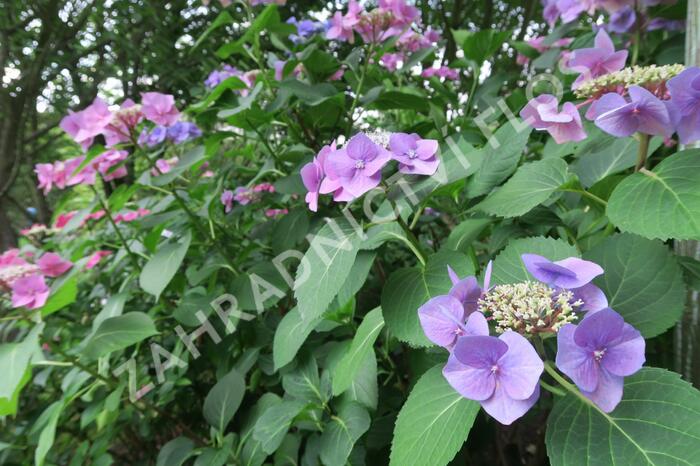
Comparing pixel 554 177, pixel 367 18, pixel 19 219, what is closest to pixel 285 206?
pixel 367 18

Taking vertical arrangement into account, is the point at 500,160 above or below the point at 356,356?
above

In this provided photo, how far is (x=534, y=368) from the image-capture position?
0.36 m

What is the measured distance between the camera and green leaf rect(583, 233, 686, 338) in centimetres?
47

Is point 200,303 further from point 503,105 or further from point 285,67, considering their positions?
point 503,105

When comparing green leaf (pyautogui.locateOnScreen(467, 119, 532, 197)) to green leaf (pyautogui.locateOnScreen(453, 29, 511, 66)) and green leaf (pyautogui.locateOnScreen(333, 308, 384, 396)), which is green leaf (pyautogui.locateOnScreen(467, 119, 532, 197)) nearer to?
green leaf (pyautogui.locateOnScreen(333, 308, 384, 396))

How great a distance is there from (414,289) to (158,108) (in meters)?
0.84

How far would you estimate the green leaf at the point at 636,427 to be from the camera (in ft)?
1.19

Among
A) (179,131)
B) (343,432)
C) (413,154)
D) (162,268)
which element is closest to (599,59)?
(413,154)

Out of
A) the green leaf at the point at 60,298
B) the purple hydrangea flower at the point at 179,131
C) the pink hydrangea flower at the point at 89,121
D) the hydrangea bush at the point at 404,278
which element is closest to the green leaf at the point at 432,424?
the hydrangea bush at the point at 404,278

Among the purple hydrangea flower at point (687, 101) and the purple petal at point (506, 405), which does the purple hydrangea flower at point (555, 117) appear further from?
the purple petal at point (506, 405)

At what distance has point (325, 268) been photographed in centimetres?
54

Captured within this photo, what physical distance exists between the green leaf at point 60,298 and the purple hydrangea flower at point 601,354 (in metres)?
0.93

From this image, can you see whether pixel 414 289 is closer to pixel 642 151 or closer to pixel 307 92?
pixel 642 151

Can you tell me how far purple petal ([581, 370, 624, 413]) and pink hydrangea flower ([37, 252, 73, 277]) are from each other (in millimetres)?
1121
